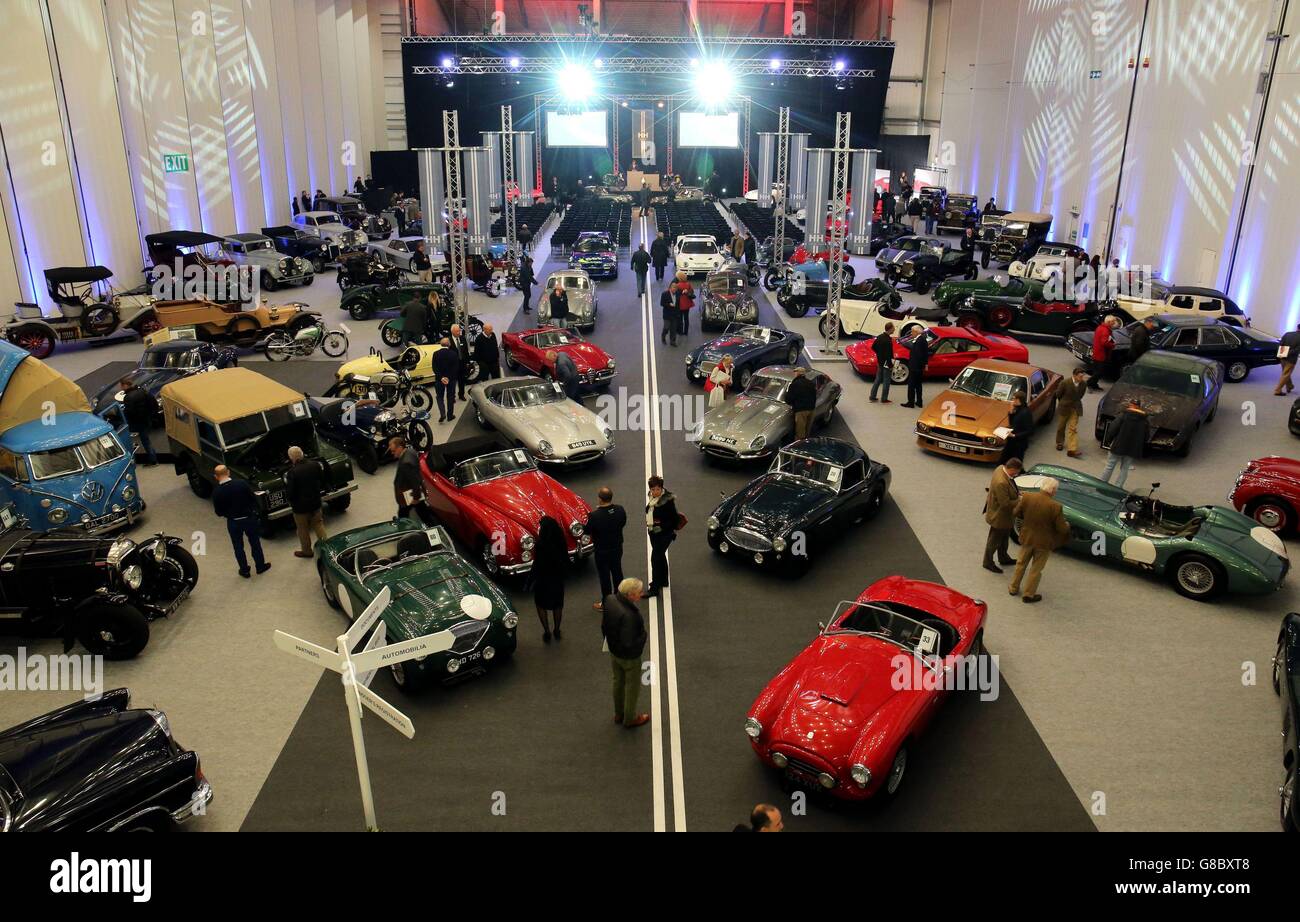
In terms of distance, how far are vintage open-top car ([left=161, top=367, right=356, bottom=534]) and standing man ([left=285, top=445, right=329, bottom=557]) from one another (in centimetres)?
76

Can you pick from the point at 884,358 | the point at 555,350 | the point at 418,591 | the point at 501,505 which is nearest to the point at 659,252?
the point at 555,350

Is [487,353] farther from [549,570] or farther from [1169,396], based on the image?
[1169,396]

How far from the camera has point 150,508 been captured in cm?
1230

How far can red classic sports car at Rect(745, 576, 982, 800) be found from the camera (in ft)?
21.8

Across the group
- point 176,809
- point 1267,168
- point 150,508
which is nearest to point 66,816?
point 176,809

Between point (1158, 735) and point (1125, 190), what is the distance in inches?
968

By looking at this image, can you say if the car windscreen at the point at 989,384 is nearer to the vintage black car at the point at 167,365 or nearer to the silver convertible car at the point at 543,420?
the silver convertible car at the point at 543,420

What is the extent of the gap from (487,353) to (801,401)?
579 centimetres

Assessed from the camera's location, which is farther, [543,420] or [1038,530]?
[543,420]

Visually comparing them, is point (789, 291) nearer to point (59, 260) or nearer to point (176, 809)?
point (59, 260)

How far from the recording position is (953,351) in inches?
685

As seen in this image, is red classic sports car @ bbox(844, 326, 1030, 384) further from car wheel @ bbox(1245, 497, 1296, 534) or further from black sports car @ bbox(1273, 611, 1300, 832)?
black sports car @ bbox(1273, 611, 1300, 832)

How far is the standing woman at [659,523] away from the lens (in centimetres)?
955

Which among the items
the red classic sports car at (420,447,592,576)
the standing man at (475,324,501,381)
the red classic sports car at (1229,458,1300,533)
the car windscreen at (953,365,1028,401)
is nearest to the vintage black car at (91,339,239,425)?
the standing man at (475,324,501,381)
